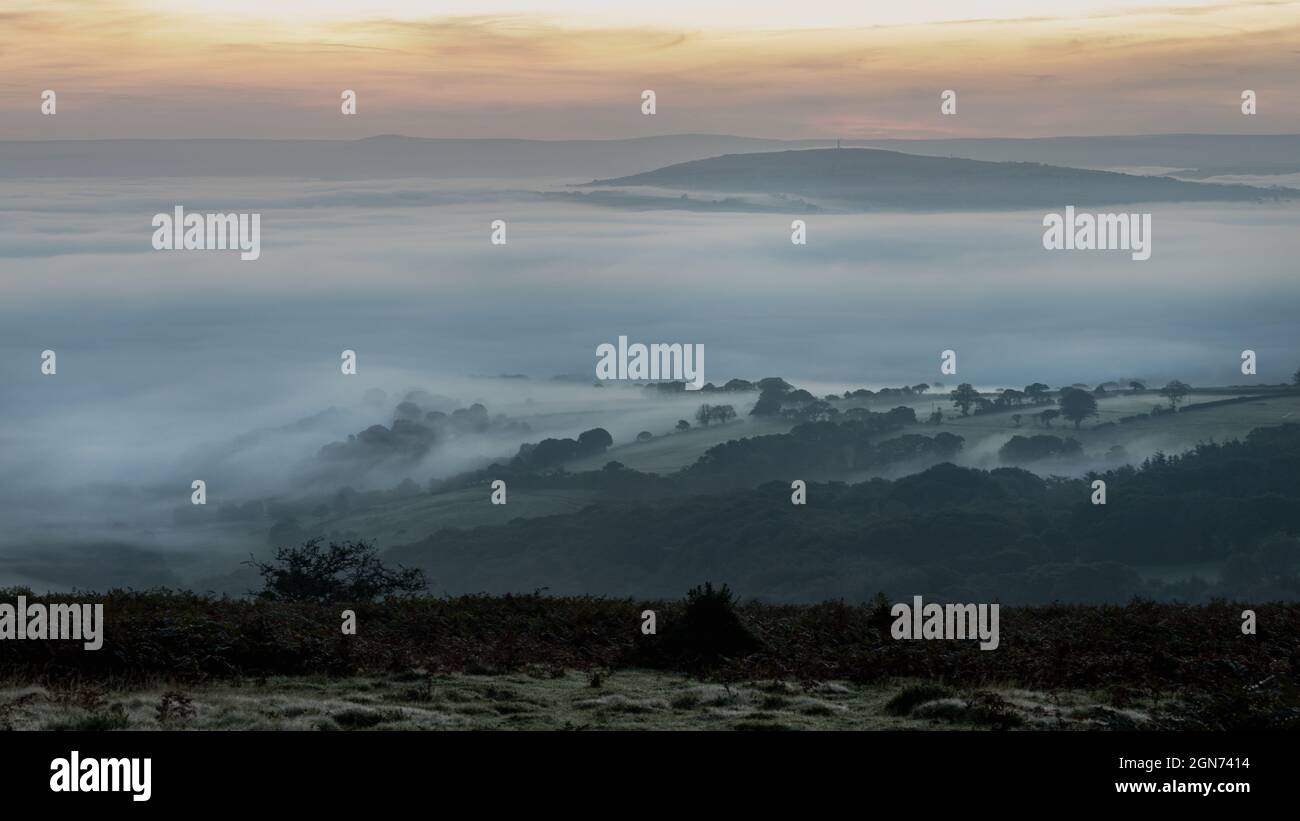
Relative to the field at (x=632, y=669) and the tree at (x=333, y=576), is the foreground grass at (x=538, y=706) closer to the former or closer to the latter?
the field at (x=632, y=669)

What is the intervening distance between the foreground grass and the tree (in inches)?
546

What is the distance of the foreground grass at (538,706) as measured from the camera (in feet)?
67.5

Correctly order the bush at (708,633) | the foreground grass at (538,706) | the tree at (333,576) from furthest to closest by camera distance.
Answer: the tree at (333,576), the bush at (708,633), the foreground grass at (538,706)

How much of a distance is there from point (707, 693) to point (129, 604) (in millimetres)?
12335

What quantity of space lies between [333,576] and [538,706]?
59.5 feet

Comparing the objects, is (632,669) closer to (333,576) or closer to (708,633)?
(708,633)

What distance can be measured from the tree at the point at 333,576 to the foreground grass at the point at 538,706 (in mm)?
13868

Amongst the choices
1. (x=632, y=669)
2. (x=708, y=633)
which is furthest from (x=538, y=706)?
(x=708, y=633)

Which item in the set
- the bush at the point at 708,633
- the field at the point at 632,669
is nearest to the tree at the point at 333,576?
the field at the point at 632,669

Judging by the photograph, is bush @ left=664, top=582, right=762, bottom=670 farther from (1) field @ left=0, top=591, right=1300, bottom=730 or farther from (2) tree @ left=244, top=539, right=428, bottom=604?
(2) tree @ left=244, top=539, right=428, bottom=604

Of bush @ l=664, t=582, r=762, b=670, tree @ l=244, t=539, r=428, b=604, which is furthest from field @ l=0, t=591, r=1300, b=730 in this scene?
tree @ l=244, t=539, r=428, b=604

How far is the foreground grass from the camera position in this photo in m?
20.6
